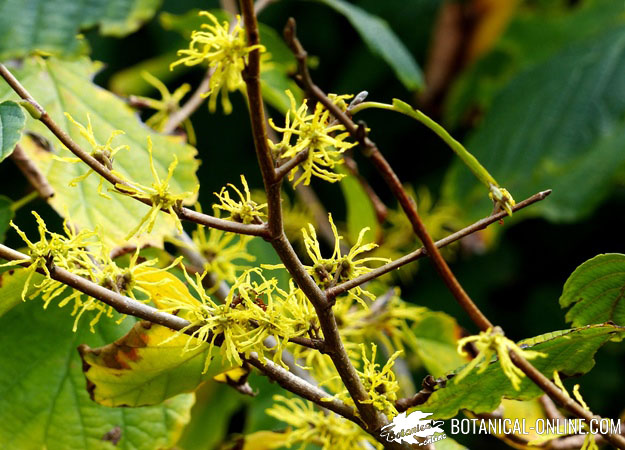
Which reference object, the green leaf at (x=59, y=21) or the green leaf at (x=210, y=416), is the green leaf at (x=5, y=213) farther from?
the green leaf at (x=210, y=416)

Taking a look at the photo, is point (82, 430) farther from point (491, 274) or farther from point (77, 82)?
point (491, 274)

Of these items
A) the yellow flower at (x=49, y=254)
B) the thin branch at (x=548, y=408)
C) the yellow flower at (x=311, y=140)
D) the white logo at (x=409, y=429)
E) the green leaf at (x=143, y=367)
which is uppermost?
the yellow flower at (x=311, y=140)

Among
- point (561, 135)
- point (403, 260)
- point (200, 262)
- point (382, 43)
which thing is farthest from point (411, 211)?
point (561, 135)

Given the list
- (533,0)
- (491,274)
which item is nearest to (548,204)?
(491,274)

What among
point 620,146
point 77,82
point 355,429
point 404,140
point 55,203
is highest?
point 404,140

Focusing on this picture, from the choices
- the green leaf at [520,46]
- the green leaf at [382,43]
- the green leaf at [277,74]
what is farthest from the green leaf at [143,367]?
the green leaf at [520,46]

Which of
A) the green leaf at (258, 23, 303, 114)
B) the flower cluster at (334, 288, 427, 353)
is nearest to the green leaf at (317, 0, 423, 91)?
the green leaf at (258, 23, 303, 114)
